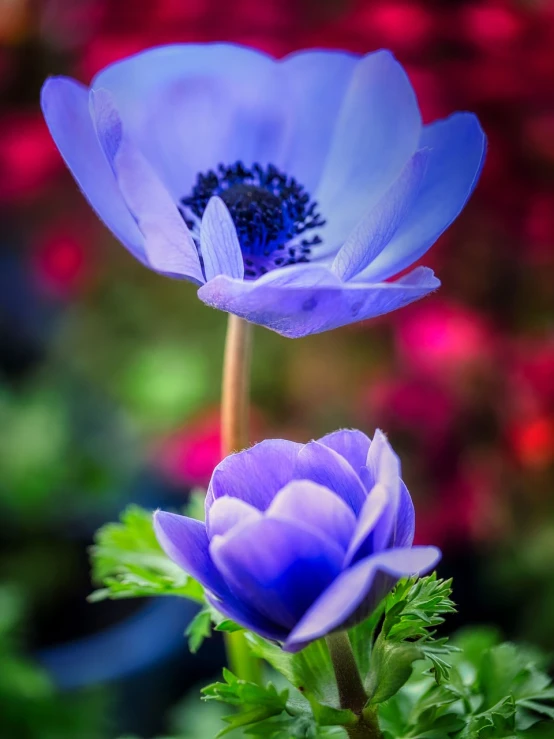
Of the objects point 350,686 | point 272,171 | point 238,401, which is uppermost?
point 272,171

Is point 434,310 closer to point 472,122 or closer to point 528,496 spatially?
point 528,496

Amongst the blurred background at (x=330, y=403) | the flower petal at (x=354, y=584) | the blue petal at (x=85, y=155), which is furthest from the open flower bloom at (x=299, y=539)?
the blurred background at (x=330, y=403)

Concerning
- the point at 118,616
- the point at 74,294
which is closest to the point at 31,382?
the point at 74,294

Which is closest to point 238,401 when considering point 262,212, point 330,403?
point 262,212

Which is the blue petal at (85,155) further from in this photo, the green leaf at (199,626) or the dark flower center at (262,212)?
the green leaf at (199,626)

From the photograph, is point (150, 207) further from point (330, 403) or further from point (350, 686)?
point (330, 403)

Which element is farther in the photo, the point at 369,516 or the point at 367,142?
the point at 367,142

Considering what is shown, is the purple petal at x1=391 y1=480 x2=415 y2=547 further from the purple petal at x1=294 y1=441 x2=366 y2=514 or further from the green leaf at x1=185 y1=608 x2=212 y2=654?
the green leaf at x1=185 y1=608 x2=212 y2=654
